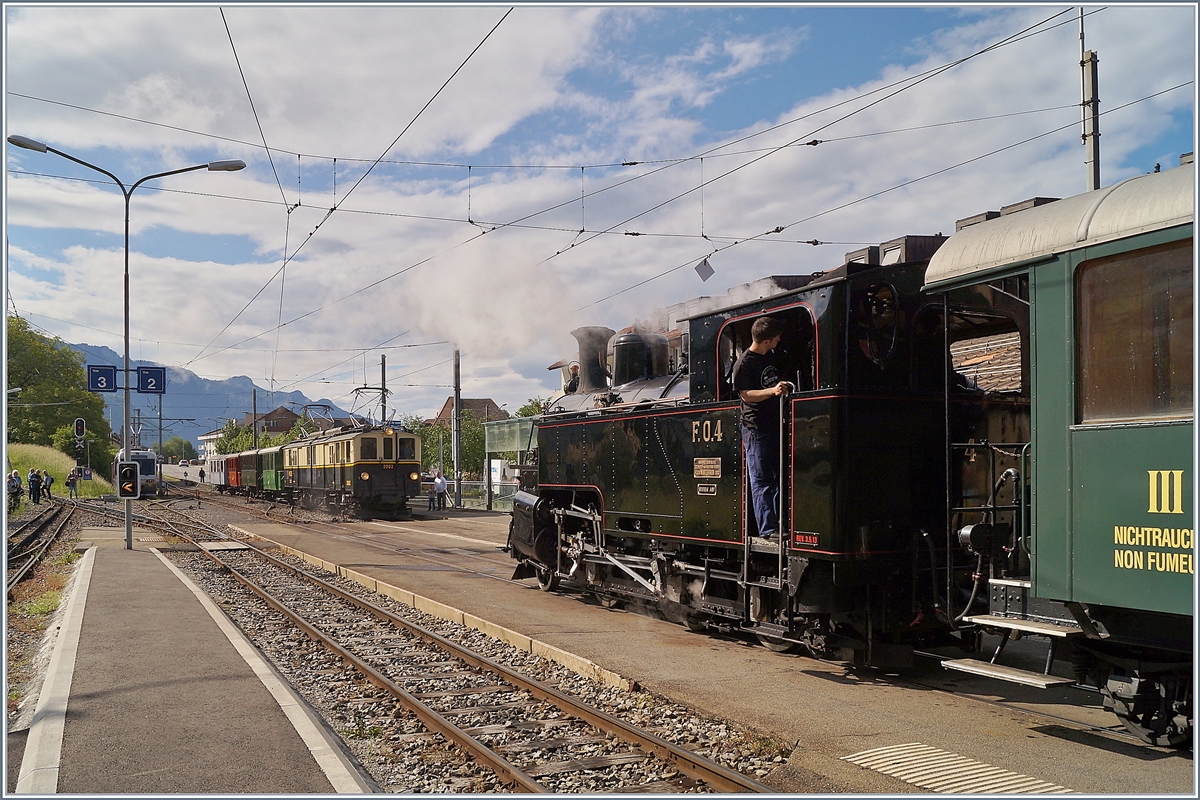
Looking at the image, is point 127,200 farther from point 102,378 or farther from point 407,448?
point 407,448

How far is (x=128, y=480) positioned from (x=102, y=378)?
7.38ft

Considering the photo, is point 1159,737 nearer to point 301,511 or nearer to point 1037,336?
point 1037,336

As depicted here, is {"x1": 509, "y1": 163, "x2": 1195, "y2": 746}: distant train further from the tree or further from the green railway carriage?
the tree

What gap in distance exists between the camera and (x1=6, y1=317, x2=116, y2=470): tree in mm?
59219

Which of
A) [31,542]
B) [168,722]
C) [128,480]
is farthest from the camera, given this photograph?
[31,542]

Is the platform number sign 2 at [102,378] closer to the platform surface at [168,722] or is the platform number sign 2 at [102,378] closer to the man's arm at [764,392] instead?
the platform surface at [168,722]

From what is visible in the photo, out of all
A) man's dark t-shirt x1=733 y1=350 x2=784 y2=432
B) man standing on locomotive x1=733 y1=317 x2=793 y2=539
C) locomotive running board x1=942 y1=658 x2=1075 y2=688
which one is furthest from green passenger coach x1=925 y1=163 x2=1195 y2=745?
man's dark t-shirt x1=733 y1=350 x2=784 y2=432

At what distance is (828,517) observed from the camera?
6.89 metres

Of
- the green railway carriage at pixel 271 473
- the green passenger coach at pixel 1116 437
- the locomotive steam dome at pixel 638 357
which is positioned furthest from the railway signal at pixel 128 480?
the green railway carriage at pixel 271 473

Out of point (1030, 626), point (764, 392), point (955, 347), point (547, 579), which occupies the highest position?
point (955, 347)

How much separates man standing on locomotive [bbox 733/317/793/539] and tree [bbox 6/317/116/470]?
194 ft

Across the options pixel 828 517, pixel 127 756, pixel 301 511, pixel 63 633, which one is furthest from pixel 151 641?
pixel 301 511

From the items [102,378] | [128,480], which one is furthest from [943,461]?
[102,378]

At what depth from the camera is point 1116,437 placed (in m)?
4.69
